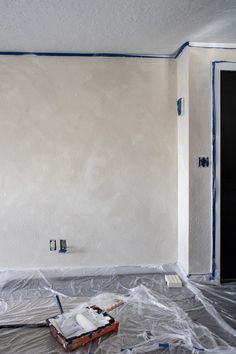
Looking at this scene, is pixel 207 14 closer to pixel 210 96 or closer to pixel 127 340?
pixel 210 96

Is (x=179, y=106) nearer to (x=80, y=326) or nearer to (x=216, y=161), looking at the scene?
(x=216, y=161)

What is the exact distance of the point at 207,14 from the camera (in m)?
1.99

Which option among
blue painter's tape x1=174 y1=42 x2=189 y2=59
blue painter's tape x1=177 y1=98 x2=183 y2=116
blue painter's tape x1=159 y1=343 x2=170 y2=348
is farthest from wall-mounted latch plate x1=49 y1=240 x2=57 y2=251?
blue painter's tape x1=174 y1=42 x2=189 y2=59

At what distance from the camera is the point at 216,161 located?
252 cm

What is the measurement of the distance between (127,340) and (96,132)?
1629 mm

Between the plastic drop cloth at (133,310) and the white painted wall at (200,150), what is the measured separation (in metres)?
0.29

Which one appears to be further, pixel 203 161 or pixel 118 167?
pixel 118 167

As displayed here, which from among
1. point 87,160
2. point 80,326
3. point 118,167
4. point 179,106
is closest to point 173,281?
point 80,326

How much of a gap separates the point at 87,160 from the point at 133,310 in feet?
4.15

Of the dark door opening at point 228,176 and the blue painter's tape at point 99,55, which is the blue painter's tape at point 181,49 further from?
the dark door opening at point 228,176

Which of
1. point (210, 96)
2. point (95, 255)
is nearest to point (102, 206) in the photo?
point (95, 255)

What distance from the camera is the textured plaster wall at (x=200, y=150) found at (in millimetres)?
2469

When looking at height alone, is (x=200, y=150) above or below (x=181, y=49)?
below

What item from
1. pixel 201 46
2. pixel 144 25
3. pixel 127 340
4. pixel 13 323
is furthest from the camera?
pixel 201 46
